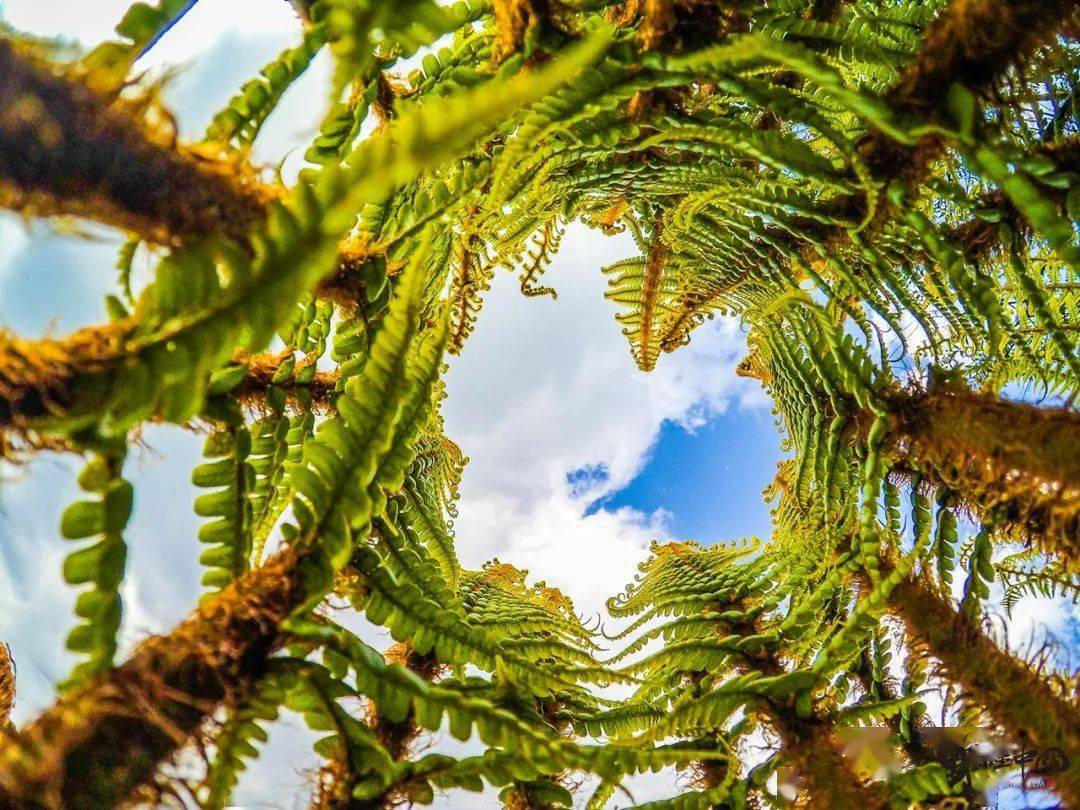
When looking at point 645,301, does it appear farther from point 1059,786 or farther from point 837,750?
point 1059,786

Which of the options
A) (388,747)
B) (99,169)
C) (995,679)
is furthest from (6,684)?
(995,679)

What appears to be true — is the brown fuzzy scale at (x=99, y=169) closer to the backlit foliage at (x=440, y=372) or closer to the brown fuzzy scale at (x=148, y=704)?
the backlit foliage at (x=440, y=372)

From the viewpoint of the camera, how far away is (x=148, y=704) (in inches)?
14.3

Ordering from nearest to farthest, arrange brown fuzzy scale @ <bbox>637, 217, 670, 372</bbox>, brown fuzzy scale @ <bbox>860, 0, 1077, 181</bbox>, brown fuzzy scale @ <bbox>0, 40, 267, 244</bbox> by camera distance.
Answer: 1. brown fuzzy scale @ <bbox>0, 40, 267, 244</bbox>
2. brown fuzzy scale @ <bbox>860, 0, 1077, 181</bbox>
3. brown fuzzy scale @ <bbox>637, 217, 670, 372</bbox>

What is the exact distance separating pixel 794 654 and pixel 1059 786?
0.39m

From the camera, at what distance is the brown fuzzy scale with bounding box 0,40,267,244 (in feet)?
1.00

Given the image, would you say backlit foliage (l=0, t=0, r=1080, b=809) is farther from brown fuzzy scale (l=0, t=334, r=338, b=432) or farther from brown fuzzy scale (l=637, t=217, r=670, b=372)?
brown fuzzy scale (l=637, t=217, r=670, b=372)

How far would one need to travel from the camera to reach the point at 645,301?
1.28 metres

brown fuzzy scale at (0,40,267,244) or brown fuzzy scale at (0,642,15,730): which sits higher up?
brown fuzzy scale at (0,40,267,244)

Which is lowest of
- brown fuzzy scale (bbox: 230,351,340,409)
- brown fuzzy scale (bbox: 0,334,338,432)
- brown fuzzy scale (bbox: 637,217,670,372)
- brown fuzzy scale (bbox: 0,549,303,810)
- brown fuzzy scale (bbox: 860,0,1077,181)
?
brown fuzzy scale (bbox: 0,549,303,810)

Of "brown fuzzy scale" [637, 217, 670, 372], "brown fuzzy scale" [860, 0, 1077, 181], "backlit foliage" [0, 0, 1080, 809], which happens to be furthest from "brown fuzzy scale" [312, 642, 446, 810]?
"brown fuzzy scale" [637, 217, 670, 372]

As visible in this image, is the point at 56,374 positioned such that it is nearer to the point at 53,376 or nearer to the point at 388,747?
the point at 53,376

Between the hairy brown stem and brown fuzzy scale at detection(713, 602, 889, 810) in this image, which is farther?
brown fuzzy scale at detection(713, 602, 889, 810)

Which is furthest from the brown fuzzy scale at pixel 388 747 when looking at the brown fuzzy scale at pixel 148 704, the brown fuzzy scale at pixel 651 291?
the brown fuzzy scale at pixel 651 291
